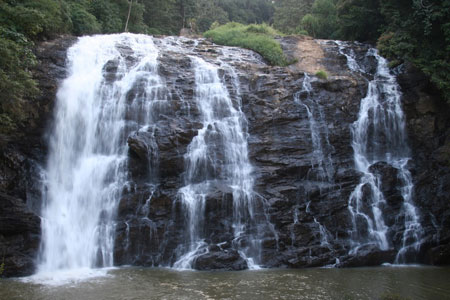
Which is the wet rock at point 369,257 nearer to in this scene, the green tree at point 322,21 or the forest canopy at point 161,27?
the forest canopy at point 161,27

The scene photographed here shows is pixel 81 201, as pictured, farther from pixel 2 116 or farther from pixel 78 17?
pixel 78 17

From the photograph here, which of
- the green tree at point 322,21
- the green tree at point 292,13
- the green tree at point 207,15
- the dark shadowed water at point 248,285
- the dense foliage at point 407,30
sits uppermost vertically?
the green tree at point 207,15

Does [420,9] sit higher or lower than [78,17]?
lower

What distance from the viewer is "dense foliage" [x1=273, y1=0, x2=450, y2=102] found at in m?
16.7

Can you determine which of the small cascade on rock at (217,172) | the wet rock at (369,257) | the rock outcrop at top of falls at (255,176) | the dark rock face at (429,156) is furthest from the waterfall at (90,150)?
the dark rock face at (429,156)

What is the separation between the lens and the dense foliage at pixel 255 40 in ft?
68.9

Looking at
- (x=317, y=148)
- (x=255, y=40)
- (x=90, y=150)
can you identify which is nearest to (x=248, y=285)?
(x=317, y=148)

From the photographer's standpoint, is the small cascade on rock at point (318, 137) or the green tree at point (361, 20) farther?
the green tree at point (361, 20)

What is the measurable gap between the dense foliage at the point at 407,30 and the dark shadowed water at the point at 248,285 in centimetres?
921

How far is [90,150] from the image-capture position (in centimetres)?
1474

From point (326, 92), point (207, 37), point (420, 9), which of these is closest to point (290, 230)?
point (326, 92)

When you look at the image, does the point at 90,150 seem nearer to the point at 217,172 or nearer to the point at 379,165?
the point at 217,172

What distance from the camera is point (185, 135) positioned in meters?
15.1

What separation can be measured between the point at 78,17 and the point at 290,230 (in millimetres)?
17078
